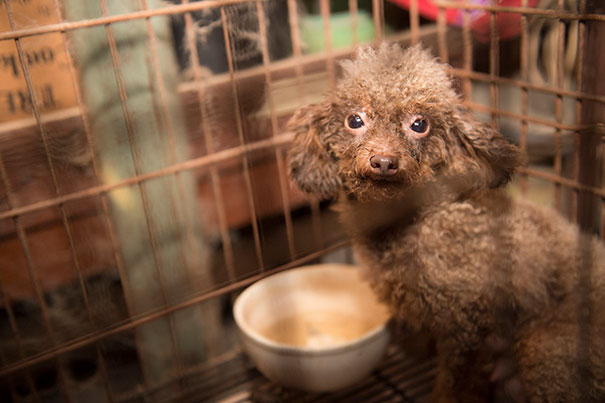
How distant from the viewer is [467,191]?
3.59ft

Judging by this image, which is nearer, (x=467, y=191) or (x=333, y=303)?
(x=467, y=191)

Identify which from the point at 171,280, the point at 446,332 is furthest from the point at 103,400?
the point at 446,332

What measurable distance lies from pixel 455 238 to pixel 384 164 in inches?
12.3

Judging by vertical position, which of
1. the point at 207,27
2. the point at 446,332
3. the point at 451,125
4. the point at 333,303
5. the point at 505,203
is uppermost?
the point at 207,27

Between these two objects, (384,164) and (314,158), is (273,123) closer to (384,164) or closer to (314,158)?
(314,158)

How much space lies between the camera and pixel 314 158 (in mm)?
1122

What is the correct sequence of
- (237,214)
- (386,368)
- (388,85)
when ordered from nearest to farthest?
(388,85), (386,368), (237,214)

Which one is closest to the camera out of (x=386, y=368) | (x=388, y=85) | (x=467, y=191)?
(x=388, y=85)

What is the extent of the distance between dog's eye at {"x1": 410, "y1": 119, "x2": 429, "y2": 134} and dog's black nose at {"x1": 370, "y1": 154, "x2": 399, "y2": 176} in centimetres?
10

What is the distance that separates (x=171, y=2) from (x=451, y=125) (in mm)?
623

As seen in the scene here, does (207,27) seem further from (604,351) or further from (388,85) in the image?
(604,351)

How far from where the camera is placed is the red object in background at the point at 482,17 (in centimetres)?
117

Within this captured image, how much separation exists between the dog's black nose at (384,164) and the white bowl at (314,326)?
1.62 ft

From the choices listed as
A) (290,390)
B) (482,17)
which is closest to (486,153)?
(482,17)
